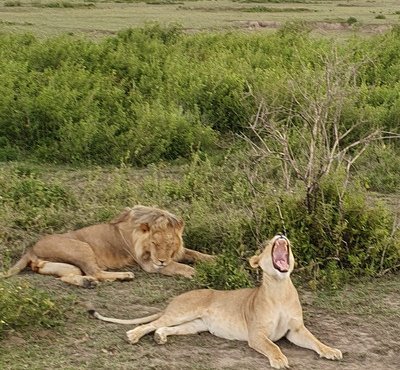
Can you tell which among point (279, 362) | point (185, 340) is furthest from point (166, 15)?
point (279, 362)

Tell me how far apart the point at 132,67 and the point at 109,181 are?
4225 millimetres

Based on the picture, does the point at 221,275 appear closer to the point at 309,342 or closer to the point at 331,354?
the point at 309,342

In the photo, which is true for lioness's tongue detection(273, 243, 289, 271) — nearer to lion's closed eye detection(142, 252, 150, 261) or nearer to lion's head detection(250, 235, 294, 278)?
lion's head detection(250, 235, 294, 278)

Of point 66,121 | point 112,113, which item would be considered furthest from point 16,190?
point 112,113

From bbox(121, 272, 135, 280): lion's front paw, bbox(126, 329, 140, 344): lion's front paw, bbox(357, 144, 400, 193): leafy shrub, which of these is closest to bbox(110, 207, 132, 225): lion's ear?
bbox(121, 272, 135, 280): lion's front paw

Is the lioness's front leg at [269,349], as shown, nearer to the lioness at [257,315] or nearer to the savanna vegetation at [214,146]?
the lioness at [257,315]

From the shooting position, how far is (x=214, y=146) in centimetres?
998

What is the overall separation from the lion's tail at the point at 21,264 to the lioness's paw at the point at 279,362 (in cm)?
215

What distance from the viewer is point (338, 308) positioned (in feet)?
17.8

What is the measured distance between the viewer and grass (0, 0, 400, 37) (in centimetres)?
2375

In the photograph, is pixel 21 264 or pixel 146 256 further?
pixel 146 256

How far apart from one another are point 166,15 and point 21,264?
78.5 feet

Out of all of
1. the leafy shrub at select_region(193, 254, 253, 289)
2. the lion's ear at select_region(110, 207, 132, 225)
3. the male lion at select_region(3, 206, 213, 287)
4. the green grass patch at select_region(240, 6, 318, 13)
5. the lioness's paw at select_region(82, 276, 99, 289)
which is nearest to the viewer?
the leafy shrub at select_region(193, 254, 253, 289)

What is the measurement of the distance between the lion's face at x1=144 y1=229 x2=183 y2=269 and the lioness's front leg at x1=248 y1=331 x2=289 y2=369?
1.42 metres
